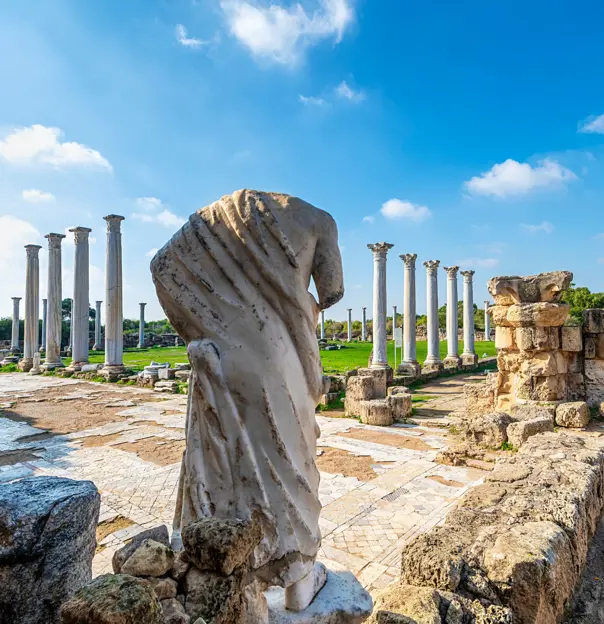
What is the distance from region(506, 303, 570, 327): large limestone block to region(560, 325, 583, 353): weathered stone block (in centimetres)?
22

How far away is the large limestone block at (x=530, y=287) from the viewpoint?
8.52 m

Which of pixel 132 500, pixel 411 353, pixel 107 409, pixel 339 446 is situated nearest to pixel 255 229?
pixel 132 500

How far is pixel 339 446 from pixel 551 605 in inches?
206

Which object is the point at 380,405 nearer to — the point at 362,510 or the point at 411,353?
the point at 362,510

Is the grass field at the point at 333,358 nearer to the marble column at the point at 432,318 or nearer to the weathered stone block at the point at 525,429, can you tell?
the marble column at the point at 432,318

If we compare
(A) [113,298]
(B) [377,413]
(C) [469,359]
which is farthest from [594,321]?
(A) [113,298]

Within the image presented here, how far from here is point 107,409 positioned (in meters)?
11.7

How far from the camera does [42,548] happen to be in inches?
55.6

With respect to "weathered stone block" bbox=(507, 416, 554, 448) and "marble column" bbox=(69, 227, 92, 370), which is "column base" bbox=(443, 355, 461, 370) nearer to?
"weathered stone block" bbox=(507, 416, 554, 448)

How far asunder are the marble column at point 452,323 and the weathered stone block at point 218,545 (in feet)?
73.1

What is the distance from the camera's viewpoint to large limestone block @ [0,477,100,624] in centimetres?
133

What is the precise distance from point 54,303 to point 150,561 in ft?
77.9

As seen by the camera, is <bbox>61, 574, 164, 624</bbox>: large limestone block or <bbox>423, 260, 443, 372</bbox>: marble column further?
<bbox>423, 260, 443, 372</bbox>: marble column

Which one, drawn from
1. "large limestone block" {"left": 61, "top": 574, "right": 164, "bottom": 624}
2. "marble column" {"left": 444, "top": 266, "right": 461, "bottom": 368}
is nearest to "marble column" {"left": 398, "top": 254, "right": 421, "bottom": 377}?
"marble column" {"left": 444, "top": 266, "right": 461, "bottom": 368}
